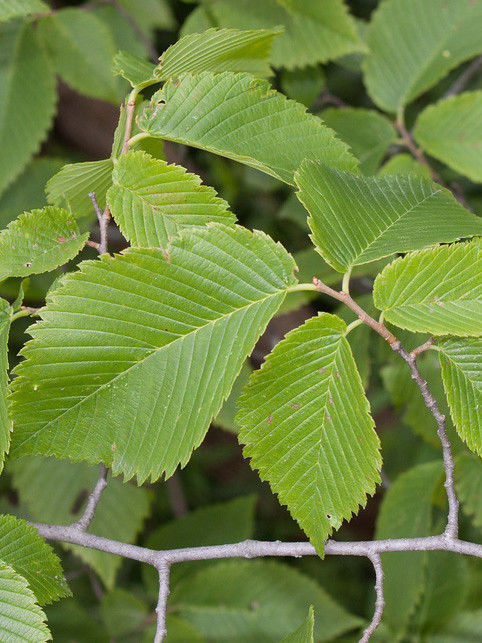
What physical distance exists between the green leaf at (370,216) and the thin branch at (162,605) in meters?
0.42

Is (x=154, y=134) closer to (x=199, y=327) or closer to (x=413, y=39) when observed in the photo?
(x=199, y=327)

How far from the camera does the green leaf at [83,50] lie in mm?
1683

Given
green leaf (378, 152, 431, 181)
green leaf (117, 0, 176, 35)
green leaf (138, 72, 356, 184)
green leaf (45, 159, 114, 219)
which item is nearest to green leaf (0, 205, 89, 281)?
green leaf (45, 159, 114, 219)

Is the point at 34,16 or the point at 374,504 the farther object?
the point at 374,504

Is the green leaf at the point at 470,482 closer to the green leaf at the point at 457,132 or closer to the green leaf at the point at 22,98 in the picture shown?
the green leaf at the point at 457,132

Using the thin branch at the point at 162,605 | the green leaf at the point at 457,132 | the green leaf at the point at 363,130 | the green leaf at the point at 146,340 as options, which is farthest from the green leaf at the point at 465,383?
the green leaf at the point at 363,130

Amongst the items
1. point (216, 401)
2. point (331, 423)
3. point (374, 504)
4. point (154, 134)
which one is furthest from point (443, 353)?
point (374, 504)

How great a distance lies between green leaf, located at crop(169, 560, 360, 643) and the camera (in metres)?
1.61

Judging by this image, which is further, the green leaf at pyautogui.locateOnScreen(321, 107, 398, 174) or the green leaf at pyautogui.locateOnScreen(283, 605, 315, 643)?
the green leaf at pyautogui.locateOnScreen(321, 107, 398, 174)

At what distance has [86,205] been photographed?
0.93m

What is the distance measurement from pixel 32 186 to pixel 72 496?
2.84 ft

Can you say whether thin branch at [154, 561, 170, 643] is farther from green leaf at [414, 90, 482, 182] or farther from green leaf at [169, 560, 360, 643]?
green leaf at [414, 90, 482, 182]

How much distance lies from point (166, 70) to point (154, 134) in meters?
0.10

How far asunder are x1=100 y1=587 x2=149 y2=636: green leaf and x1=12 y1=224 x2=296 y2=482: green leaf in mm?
1085
